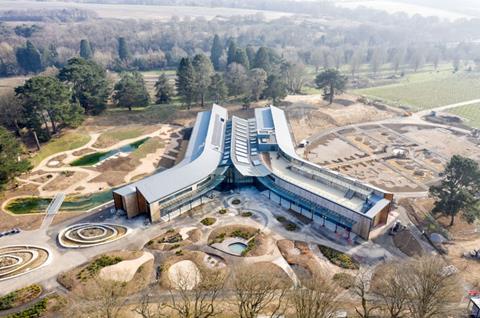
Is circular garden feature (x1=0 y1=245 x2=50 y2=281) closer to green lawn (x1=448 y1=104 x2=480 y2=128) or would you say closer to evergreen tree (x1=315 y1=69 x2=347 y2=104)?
evergreen tree (x1=315 y1=69 x2=347 y2=104)

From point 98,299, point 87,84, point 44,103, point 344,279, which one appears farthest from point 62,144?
point 344,279

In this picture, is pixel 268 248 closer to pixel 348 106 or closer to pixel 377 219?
pixel 377 219

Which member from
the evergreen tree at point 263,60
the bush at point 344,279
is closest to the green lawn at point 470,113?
the evergreen tree at point 263,60

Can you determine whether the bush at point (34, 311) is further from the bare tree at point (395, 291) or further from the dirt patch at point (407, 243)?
the dirt patch at point (407, 243)

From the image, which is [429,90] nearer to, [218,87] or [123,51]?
[218,87]

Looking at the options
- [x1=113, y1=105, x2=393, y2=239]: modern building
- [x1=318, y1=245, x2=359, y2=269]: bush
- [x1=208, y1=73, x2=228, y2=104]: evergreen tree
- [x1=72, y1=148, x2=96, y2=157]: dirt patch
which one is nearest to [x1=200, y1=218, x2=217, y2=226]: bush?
[x1=113, y1=105, x2=393, y2=239]: modern building

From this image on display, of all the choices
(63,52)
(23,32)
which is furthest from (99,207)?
(23,32)
